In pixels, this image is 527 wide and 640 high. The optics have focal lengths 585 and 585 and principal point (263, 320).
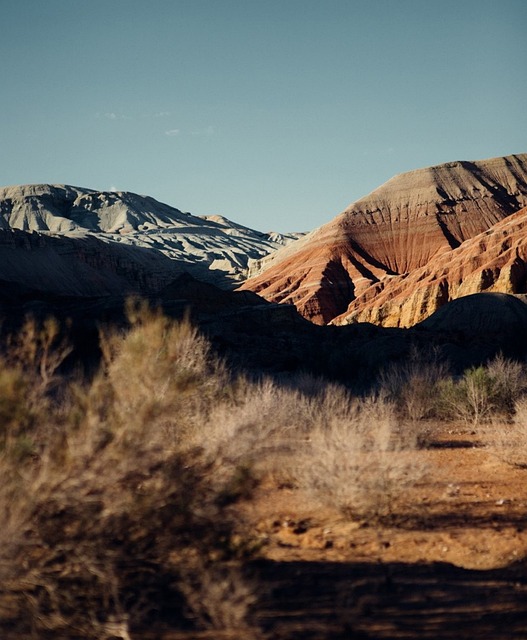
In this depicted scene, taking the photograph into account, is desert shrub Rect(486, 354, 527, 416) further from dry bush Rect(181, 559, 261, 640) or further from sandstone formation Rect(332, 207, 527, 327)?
sandstone formation Rect(332, 207, 527, 327)

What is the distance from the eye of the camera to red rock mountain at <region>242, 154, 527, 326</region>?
71.8m

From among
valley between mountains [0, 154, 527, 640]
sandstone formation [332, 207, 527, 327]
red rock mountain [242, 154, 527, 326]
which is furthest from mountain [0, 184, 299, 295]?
valley between mountains [0, 154, 527, 640]

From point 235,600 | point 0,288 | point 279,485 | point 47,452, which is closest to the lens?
point 47,452

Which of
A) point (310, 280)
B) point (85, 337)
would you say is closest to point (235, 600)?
point (85, 337)

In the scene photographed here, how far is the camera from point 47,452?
203 inches

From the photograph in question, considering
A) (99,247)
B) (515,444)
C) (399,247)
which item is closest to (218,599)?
(515,444)

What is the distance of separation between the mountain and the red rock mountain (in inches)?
706

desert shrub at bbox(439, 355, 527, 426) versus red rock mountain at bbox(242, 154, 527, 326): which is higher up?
red rock mountain at bbox(242, 154, 527, 326)

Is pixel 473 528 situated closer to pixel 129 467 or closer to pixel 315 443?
pixel 315 443

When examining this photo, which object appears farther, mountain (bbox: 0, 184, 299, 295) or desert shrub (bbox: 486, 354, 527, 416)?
mountain (bbox: 0, 184, 299, 295)

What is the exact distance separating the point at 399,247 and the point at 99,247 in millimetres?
46370

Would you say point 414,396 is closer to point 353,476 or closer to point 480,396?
point 480,396

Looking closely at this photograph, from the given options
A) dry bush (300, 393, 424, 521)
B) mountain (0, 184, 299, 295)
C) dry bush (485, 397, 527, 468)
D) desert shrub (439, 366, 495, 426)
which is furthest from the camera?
mountain (0, 184, 299, 295)

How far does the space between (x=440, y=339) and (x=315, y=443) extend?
3283 cm
